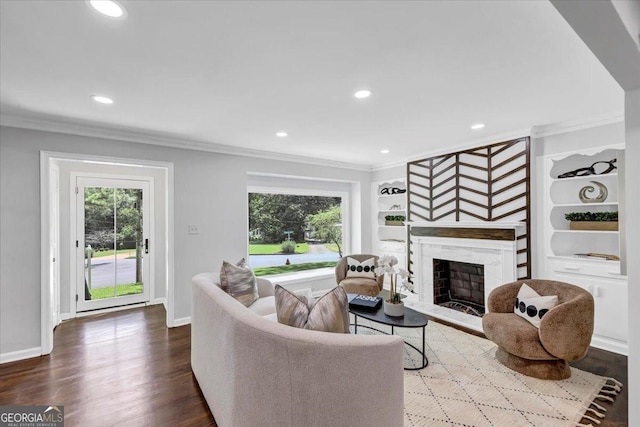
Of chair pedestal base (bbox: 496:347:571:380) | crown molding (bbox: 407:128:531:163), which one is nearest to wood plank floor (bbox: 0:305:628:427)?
chair pedestal base (bbox: 496:347:571:380)

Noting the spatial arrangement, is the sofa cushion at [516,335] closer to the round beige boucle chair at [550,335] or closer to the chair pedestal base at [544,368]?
the round beige boucle chair at [550,335]

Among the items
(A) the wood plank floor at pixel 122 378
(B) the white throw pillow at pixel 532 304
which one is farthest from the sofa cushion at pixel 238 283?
(B) the white throw pillow at pixel 532 304

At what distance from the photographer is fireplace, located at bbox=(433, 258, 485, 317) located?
4.21 m

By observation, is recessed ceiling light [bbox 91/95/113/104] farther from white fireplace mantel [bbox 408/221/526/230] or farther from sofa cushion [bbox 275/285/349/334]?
white fireplace mantel [bbox 408/221/526/230]

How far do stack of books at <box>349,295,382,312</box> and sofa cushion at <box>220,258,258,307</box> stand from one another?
105cm

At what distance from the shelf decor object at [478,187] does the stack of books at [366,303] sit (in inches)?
74.3

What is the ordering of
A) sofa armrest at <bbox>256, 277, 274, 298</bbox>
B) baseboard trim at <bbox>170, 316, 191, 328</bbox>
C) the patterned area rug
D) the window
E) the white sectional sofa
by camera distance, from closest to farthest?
the white sectional sofa → the patterned area rug → sofa armrest at <bbox>256, 277, 274, 298</bbox> → baseboard trim at <bbox>170, 316, 191, 328</bbox> → the window

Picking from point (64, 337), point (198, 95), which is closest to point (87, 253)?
point (64, 337)

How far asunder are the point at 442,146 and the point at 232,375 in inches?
156

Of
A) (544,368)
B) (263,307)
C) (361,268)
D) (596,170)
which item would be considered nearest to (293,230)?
(361,268)

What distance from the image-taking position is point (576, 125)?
125 inches

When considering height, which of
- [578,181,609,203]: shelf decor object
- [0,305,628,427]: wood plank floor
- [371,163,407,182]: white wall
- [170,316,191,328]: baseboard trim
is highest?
[371,163,407,182]: white wall

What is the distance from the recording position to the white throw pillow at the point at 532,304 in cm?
259

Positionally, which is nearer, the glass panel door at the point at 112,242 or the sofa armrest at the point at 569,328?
the sofa armrest at the point at 569,328
